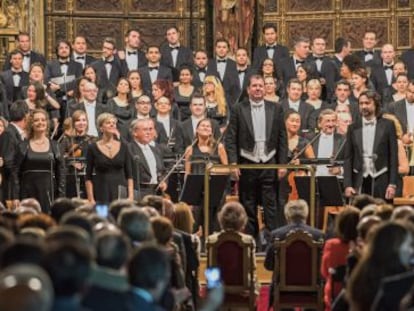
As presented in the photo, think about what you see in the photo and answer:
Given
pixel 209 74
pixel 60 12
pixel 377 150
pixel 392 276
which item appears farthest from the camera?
pixel 60 12

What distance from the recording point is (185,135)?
1620cm

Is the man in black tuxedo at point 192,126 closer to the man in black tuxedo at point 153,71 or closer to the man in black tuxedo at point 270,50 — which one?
the man in black tuxedo at point 153,71

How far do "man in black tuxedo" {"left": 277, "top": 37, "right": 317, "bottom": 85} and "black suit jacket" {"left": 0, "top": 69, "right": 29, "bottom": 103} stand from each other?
3.22 metres

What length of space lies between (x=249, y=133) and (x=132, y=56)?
206 inches

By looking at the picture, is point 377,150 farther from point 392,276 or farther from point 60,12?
point 60,12

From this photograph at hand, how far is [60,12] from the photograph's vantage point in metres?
23.2

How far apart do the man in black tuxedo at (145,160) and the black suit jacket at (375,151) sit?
1.92 m

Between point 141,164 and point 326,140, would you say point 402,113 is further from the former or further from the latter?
point 141,164

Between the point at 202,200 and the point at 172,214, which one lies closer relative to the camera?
the point at 172,214

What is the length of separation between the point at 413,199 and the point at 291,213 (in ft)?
10.6

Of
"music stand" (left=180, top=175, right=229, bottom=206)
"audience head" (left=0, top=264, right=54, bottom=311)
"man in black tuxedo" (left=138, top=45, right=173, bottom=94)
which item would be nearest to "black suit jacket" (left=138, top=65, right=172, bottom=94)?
"man in black tuxedo" (left=138, top=45, right=173, bottom=94)

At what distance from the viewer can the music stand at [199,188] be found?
14.6 m

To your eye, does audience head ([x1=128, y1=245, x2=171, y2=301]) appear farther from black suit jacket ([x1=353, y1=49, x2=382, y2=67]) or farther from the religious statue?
the religious statue

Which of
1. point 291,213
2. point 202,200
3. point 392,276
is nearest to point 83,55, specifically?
point 202,200
